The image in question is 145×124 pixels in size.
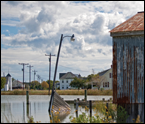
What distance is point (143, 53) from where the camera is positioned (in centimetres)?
1479

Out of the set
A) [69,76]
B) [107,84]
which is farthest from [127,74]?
[69,76]

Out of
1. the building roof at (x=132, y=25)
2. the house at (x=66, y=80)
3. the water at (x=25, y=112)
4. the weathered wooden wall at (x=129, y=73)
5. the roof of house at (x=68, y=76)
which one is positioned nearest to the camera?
the weathered wooden wall at (x=129, y=73)

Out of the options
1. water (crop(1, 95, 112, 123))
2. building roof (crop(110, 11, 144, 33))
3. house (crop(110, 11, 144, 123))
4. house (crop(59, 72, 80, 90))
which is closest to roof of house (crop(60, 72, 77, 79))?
house (crop(59, 72, 80, 90))

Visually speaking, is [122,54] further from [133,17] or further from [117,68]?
[133,17]

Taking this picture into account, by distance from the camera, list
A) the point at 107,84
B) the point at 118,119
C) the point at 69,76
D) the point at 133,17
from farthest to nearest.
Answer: the point at 69,76, the point at 107,84, the point at 133,17, the point at 118,119

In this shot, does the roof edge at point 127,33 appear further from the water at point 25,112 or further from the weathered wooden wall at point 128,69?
the water at point 25,112

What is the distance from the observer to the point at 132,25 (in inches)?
620

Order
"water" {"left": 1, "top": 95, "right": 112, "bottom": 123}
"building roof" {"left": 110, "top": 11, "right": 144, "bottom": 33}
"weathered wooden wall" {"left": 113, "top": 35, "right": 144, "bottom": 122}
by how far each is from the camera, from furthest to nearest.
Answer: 1. "water" {"left": 1, "top": 95, "right": 112, "bottom": 123}
2. "building roof" {"left": 110, "top": 11, "right": 144, "bottom": 33}
3. "weathered wooden wall" {"left": 113, "top": 35, "right": 144, "bottom": 122}

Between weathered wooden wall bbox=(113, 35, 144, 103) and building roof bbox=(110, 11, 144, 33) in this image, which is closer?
weathered wooden wall bbox=(113, 35, 144, 103)

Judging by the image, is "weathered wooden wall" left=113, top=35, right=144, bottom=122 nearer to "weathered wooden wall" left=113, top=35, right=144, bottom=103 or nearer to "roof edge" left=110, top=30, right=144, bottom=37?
"weathered wooden wall" left=113, top=35, right=144, bottom=103

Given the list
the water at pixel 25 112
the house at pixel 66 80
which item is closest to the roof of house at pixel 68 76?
the house at pixel 66 80

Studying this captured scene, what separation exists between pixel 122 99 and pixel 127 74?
138 cm

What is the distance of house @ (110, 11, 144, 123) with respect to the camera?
48.4 ft

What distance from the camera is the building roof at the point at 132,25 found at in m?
15.2
